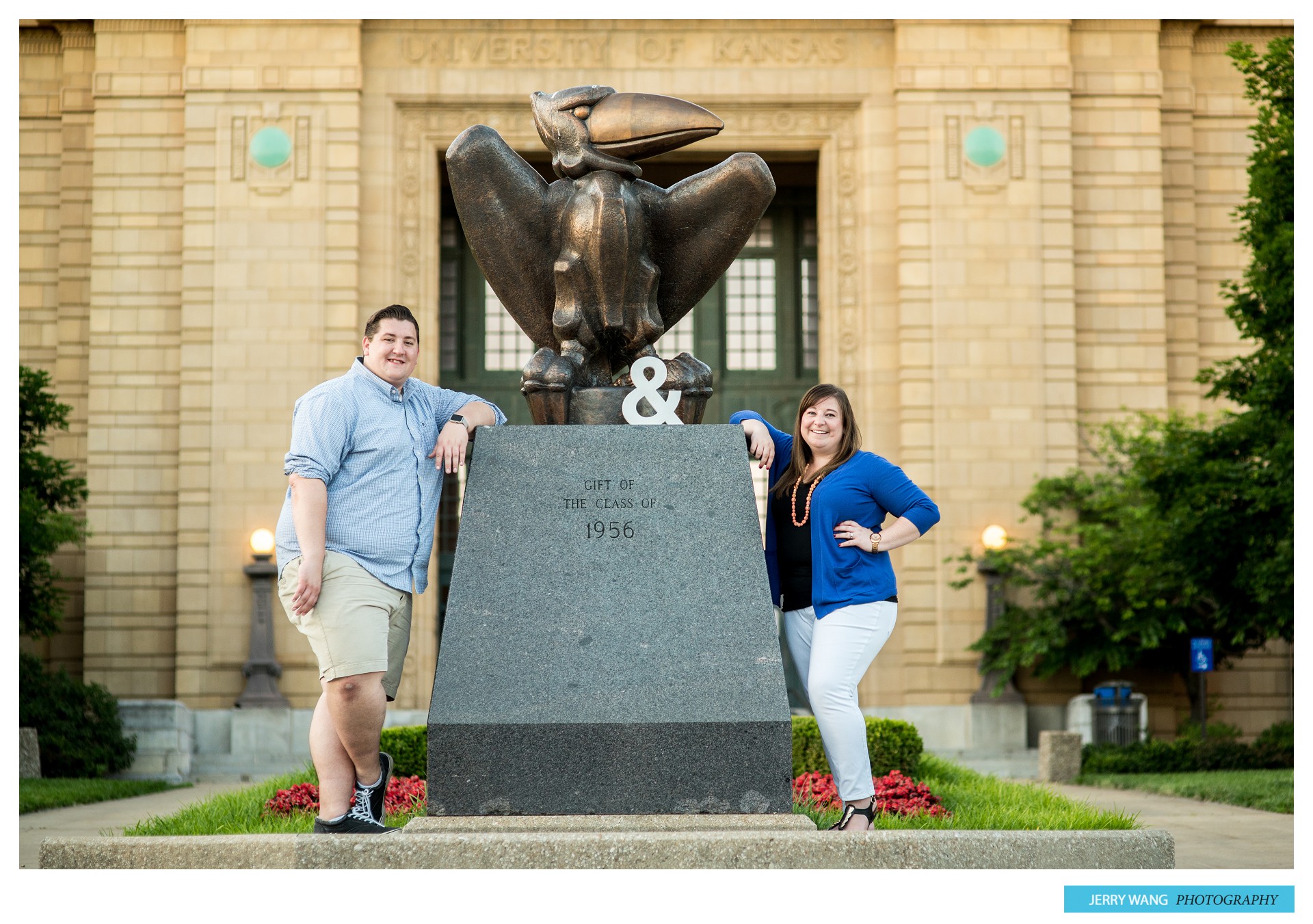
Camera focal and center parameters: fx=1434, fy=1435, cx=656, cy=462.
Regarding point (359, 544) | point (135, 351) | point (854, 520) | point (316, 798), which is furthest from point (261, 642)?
point (854, 520)

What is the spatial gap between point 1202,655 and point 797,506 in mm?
14839

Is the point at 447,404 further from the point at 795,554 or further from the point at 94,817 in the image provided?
the point at 94,817

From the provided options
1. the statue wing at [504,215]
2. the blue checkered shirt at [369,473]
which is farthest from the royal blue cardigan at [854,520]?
the statue wing at [504,215]

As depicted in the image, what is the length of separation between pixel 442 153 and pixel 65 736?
1067 centimetres

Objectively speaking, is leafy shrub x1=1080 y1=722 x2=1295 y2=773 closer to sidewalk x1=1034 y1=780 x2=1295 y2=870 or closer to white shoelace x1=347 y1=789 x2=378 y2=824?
sidewalk x1=1034 y1=780 x2=1295 y2=870

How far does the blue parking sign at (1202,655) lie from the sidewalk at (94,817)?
1224 cm

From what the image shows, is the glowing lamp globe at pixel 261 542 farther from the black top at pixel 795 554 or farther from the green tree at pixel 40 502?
the black top at pixel 795 554

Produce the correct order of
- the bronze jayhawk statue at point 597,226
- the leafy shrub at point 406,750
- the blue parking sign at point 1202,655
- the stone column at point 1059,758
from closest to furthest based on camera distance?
the bronze jayhawk statue at point 597,226 → the leafy shrub at point 406,750 → the stone column at point 1059,758 → the blue parking sign at point 1202,655

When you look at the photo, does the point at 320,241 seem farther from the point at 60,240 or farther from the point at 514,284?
the point at 514,284

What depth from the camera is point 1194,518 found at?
651 inches

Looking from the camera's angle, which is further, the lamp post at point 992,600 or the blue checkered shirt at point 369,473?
the lamp post at point 992,600

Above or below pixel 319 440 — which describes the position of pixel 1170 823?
below

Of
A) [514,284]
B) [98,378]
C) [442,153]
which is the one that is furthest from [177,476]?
[514,284]

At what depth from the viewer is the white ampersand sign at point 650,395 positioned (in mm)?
6379
